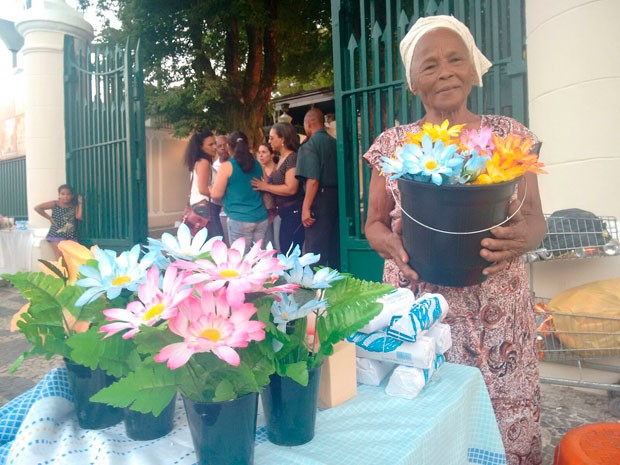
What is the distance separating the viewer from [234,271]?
774 millimetres

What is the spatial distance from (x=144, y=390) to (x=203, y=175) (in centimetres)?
452

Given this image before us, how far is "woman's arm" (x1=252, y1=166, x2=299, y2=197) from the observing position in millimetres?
4664

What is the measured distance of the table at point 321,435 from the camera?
2.79ft

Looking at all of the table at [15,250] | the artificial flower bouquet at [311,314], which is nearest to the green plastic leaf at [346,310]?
the artificial flower bouquet at [311,314]

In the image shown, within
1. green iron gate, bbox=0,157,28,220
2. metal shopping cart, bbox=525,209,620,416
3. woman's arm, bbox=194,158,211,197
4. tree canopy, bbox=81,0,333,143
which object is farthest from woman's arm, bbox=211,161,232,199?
green iron gate, bbox=0,157,28,220

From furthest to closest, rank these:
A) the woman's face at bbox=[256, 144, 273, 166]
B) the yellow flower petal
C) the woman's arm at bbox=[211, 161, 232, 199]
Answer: the woman's face at bbox=[256, 144, 273, 166] → the woman's arm at bbox=[211, 161, 232, 199] → the yellow flower petal

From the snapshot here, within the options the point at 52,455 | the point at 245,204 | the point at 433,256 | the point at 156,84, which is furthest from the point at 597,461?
the point at 156,84

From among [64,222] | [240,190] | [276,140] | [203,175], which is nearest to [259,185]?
[240,190]

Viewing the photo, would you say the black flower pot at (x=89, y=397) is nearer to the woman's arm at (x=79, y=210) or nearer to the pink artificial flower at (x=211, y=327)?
the pink artificial flower at (x=211, y=327)

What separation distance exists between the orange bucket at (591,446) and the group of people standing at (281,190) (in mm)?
3126

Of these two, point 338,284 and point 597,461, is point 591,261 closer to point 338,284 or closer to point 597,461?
point 597,461

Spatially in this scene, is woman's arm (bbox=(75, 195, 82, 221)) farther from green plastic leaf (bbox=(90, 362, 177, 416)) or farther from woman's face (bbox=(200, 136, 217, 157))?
green plastic leaf (bbox=(90, 362, 177, 416))

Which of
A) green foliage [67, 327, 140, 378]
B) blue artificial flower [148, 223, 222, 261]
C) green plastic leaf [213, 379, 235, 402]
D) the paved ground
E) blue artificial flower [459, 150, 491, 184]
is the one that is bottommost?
the paved ground

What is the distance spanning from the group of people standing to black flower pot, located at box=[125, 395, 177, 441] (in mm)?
3396
